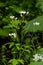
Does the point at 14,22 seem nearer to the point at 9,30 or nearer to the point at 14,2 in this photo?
the point at 9,30

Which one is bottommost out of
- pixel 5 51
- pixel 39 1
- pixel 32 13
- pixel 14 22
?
pixel 5 51

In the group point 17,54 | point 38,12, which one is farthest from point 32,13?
point 17,54

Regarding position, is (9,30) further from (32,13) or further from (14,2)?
(14,2)

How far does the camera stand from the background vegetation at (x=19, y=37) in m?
2.42

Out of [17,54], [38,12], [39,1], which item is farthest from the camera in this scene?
[38,12]

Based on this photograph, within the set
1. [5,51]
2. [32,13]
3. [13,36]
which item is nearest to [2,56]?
[5,51]

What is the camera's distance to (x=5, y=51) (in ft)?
9.81

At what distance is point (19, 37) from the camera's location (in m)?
2.86

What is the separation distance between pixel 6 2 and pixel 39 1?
1.99m

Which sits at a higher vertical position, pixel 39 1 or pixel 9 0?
pixel 39 1

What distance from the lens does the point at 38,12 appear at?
11.2 feet

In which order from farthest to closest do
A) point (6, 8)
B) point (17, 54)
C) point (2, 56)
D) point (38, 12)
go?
point (6, 8), point (38, 12), point (2, 56), point (17, 54)

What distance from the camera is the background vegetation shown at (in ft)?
7.95

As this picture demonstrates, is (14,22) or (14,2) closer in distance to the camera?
(14,22)
